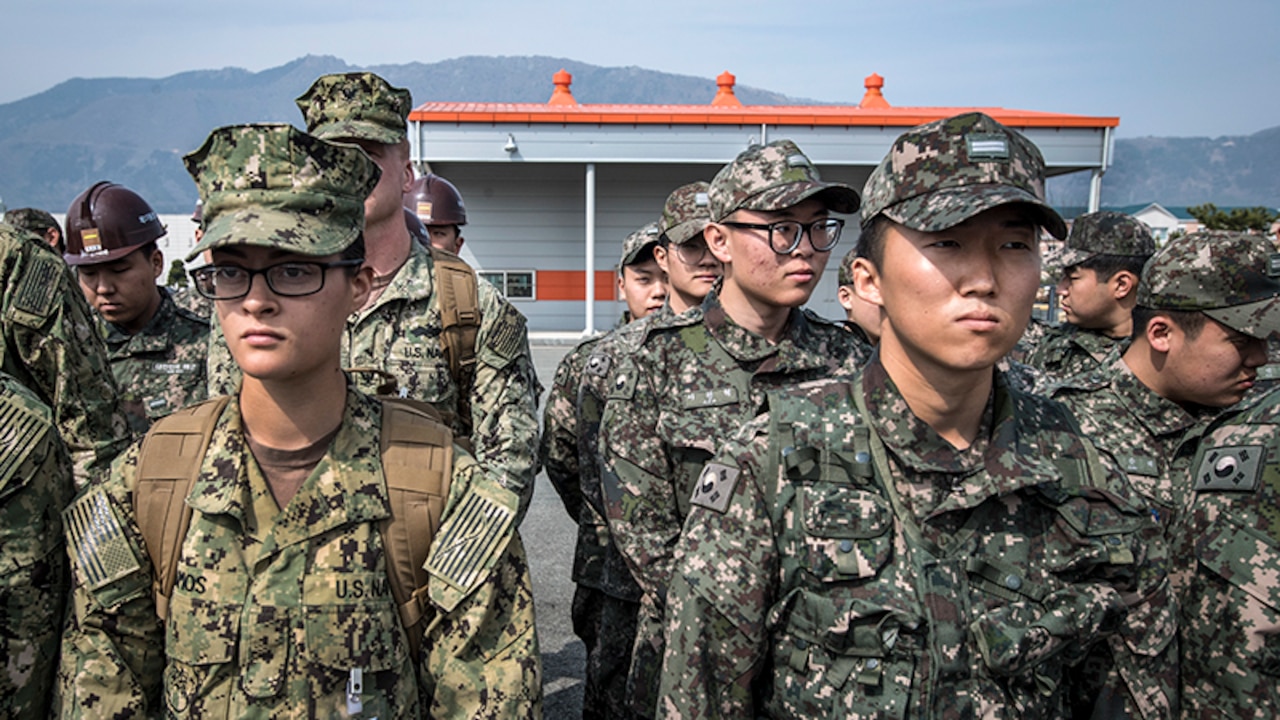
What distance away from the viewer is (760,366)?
3031 millimetres

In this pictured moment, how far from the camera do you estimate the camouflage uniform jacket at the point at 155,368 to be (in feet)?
14.7

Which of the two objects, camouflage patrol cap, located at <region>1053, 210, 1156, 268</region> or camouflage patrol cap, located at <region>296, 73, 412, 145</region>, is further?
camouflage patrol cap, located at <region>1053, 210, 1156, 268</region>

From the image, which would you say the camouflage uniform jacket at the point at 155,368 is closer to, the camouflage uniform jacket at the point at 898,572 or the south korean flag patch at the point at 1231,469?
the camouflage uniform jacket at the point at 898,572

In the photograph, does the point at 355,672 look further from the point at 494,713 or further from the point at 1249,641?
the point at 1249,641

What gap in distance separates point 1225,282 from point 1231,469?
76cm

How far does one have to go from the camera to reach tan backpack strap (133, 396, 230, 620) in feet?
5.83

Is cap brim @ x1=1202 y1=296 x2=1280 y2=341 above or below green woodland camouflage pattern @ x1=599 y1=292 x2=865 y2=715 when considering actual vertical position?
above

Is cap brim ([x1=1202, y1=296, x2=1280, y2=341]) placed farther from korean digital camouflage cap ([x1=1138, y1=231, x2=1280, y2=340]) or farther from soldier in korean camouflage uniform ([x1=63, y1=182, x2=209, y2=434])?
soldier in korean camouflage uniform ([x1=63, y1=182, x2=209, y2=434])

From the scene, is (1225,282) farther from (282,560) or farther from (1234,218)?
(1234,218)

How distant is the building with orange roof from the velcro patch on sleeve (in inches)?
677

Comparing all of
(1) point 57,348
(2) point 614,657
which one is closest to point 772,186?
(2) point 614,657

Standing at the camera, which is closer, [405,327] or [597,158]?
[405,327]

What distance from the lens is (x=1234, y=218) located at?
1620 centimetres

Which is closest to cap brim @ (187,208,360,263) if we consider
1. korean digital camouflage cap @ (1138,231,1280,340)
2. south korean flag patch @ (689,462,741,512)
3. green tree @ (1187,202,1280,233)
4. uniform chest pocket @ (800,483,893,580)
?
south korean flag patch @ (689,462,741,512)
